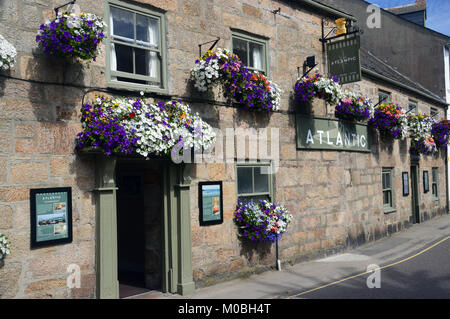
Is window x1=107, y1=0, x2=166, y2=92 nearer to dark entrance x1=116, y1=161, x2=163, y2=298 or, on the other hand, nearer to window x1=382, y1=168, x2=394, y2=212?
dark entrance x1=116, y1=161, x2=163, y2=298

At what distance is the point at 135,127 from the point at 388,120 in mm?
9734

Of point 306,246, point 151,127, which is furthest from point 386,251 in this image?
point 151,127

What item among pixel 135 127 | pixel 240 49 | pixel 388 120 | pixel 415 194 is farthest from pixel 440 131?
pixel 135 127

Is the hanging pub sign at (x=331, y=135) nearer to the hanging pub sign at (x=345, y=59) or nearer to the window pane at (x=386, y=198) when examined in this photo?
the hanging pub sign at (x=345, y=59)

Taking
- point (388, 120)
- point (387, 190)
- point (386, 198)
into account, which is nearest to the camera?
point (388, 120)

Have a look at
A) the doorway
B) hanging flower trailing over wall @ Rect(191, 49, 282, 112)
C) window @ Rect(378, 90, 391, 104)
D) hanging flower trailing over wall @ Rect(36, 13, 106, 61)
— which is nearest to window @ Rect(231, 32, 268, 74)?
hanging flower trailing over wall @ Rect(191, 49, 282, 112)

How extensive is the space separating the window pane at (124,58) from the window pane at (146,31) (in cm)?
27

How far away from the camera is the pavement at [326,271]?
7.62 m

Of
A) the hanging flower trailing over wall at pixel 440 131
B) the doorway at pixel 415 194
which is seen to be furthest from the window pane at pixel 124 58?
the hanging flower trailing over wall at pixel 440 131

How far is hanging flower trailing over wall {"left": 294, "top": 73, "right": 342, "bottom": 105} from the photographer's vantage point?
396 inches

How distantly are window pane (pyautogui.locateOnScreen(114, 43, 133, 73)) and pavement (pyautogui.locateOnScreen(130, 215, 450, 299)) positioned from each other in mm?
3956

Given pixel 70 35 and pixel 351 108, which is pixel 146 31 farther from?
pixel 351 108

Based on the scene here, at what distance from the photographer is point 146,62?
7.52 metres

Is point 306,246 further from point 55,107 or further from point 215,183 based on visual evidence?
point 55,107
